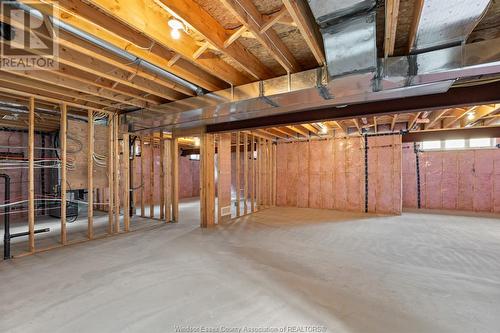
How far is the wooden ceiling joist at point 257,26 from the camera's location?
1633mm

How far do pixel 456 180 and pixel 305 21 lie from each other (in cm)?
730

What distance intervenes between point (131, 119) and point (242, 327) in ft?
12.4

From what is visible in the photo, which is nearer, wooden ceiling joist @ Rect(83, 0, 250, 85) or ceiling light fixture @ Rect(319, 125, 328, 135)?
wooden ceiling joist @ Rect(83, 0, 250, 85)

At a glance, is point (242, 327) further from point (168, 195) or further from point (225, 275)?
point (168, 195)

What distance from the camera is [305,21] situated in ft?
5.65

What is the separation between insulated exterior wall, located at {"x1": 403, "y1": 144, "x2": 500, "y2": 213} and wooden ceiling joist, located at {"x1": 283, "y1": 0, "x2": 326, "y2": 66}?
21.2ft

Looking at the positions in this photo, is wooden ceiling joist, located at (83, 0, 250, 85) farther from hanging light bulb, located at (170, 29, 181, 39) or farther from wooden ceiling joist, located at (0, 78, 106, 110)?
wooden ceiling joist, located at (0, 78, 106, 110)

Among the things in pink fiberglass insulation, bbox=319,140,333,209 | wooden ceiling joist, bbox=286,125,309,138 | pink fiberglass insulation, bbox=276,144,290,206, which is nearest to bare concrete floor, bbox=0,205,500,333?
pink fiberglass insulation, bbox=319,140,333,209

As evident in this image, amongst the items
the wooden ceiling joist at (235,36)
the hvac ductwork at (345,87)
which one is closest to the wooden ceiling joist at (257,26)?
the wooden ceiling joist at (235,36)

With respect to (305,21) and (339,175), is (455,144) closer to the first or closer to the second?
(339,175)

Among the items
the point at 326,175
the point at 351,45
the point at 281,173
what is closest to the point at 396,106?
the point at 351,45

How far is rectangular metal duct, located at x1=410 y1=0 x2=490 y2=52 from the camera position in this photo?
4.63ft

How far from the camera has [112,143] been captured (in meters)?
4.27

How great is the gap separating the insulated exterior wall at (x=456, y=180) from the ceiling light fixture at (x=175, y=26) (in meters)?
7.39
